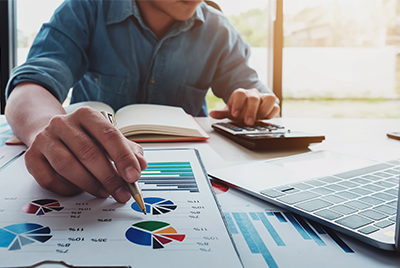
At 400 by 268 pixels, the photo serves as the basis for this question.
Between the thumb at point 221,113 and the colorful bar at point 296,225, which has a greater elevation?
the thumb at point 221,113

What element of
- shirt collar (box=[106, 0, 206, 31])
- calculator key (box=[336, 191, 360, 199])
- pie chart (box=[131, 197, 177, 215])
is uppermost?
Answer: shirt collar (box=[106, 0, 206, 31])

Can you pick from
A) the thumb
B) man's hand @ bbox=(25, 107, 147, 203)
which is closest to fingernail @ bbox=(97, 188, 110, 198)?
man's hand @ bbox=(25, 107, 147, 203)

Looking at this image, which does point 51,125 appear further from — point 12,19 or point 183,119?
point 12,19

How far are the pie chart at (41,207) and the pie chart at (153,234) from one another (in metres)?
0.09

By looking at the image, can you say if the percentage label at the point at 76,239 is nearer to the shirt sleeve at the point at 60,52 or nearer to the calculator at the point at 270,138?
the calculator at the point at 270,138

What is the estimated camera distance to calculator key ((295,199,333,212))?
32cm

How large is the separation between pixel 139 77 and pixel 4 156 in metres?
0.69

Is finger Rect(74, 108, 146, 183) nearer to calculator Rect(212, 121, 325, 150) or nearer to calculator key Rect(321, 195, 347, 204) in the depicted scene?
calculator key Rect(321, 195, 347, 204)

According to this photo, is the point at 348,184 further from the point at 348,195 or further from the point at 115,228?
the point at 115,228

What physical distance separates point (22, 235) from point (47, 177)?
0.09m

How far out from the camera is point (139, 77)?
117cm

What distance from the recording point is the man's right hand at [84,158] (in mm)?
308

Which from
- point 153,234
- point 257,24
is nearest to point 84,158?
point 153,234

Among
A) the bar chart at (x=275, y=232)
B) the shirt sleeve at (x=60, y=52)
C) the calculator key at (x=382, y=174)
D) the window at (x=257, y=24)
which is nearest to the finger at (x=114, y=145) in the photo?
the bar chart at (x=275, y=232)
